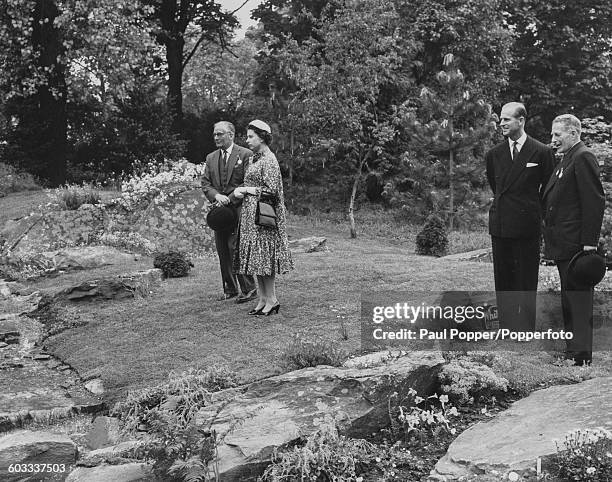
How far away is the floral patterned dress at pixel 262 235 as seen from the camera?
8180 mm

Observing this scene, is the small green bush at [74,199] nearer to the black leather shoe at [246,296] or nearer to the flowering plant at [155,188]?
Result: the flowering plant at [155,188]

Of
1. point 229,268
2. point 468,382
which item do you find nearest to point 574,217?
point 468,382

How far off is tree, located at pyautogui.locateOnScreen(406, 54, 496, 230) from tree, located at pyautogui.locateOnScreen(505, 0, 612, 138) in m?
8.95

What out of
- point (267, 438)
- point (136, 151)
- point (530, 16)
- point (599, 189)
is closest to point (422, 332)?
point (599, 189)

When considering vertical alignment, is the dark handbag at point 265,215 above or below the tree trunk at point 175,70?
below

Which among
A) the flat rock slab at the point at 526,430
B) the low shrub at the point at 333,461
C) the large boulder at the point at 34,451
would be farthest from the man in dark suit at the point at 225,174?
the flat rock slab at the point at 526,430

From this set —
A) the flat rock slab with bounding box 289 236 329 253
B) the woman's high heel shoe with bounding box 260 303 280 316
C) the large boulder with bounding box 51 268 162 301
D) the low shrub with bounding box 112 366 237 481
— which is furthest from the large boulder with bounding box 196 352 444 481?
the flat rock slab with bounding box 289 236 329 253

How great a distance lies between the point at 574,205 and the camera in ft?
20.6

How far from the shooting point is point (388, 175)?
89.1ft

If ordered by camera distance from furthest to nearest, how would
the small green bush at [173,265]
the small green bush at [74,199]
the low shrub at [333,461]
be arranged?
1. the small green bush at [74,199]
2. the small green bush at [173,265]
3. the low shrub at [333,461]

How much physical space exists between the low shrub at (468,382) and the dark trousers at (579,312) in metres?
1.10

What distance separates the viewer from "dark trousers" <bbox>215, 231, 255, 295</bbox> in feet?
30.1

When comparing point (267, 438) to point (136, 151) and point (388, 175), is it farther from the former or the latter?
point (388, 175)

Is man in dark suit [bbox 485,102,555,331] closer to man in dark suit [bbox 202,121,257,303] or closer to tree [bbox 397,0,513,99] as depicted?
man in dark suit [bbox 202,121,257,303]
